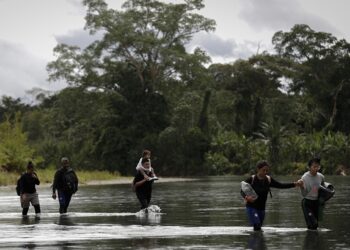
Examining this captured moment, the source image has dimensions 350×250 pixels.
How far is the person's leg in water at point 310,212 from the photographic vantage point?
16516mm

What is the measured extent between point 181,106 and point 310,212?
214 ft

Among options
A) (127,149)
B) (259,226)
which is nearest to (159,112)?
(127,149)

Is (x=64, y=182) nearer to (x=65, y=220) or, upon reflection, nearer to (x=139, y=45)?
(x=65, y=220)

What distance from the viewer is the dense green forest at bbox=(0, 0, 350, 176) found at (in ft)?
258

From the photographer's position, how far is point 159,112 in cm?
8181

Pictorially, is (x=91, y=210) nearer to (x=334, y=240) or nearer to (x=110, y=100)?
(x=334, y=240)

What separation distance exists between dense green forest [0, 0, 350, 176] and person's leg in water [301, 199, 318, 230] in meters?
57.6

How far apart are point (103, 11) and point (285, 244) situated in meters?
72.3

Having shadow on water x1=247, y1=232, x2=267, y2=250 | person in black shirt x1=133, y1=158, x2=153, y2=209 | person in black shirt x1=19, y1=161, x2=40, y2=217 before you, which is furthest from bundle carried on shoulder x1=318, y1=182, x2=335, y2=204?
person in black shirt x1=19, y1=161, x2=40, y2=217

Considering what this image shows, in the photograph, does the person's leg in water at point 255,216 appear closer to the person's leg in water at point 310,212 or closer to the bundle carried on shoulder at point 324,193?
the person's leg in water at point 310,212

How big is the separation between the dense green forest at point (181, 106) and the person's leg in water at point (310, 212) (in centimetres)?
5760

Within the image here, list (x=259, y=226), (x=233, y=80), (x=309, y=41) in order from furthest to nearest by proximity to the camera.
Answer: (x=309, y=41)
(x=233, y=80)
(x=259, y=226)

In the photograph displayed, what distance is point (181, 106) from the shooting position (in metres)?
81.6

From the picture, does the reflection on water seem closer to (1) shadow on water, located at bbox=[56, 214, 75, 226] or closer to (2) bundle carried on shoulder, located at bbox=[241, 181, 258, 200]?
(1) shadow on water, located at bbox=[56, 214, 75, 226]
